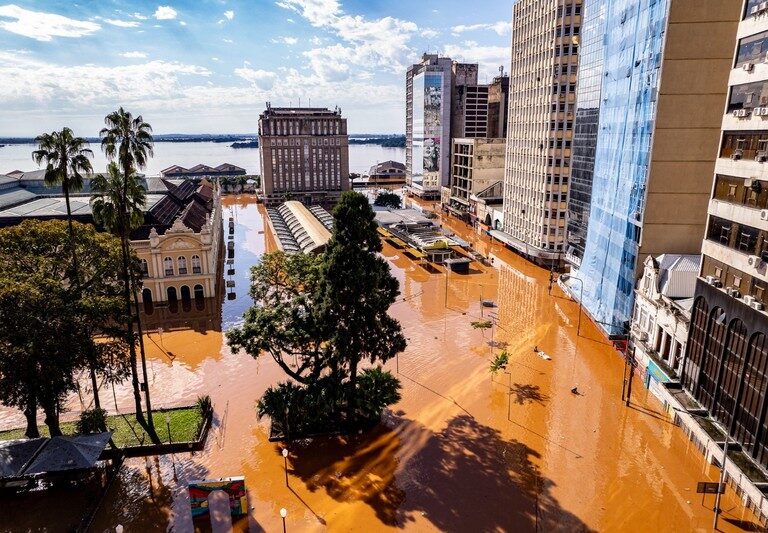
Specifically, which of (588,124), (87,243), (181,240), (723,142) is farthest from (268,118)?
(723,142)

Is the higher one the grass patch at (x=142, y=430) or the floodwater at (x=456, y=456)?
the grass patch at (x=142, y=430)

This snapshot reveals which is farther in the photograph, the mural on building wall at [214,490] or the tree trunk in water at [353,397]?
the tree trunk in water at [353,397]

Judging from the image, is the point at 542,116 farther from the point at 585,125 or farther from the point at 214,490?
the point at 214,490

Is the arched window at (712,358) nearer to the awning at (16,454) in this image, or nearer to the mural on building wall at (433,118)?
the awning at (16,454)

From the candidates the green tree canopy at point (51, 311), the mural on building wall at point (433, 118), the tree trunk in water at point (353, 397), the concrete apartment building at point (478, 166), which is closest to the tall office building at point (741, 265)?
the tree trunk in water at point (353, 397)

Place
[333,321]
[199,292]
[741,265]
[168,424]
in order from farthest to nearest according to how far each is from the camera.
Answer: [199,292] → [168,424] → [333,321] → [741,265]

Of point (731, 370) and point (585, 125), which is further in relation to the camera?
point (585, 125)

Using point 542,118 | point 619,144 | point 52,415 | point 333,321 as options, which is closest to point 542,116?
point 542,118
